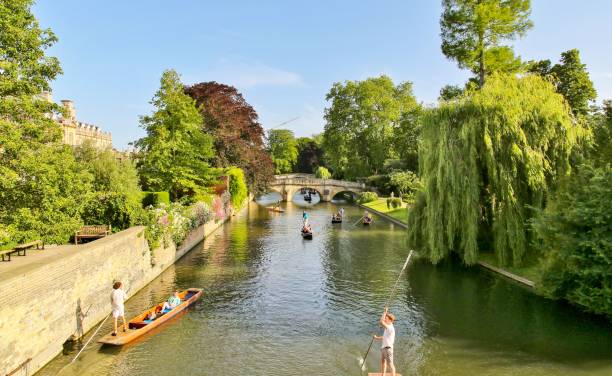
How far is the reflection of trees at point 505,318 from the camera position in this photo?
Result: 45.2ft

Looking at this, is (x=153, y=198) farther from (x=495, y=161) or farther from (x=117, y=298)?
(x=495, y=161)

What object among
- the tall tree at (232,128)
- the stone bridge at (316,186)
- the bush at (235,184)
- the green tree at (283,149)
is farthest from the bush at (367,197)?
the green tree at (283,149)

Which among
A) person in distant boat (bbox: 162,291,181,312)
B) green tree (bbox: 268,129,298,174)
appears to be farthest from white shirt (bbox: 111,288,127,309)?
green tree (bbox: 268,129,298,174)

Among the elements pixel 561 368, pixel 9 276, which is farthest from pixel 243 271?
pixel 561 368

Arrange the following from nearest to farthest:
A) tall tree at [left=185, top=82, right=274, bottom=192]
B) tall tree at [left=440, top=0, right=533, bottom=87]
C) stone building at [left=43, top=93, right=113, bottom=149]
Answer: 1. tall tree at [left=440, top=0, right=533, bottom=87]
2. tall tree at [left=185, top=82, right=274, bottom=192]
3. stone building at [left=43, top=93, right=113, bottom=149]

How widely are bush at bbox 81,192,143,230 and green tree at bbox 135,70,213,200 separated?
10.9 meters

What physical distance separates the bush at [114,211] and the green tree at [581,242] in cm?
1729

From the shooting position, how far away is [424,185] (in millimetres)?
23703

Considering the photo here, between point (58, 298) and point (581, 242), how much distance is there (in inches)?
621

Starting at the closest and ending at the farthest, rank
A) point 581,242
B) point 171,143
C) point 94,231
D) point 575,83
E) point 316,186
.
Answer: point 581,242 < point 94,231 < point 171,143 < point 575,83 < point 316,186

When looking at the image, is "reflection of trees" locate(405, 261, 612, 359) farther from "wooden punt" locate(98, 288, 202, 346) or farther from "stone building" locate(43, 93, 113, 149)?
"stone building" locate(43, 93, 113, 149)

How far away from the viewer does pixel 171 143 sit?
33062 mm

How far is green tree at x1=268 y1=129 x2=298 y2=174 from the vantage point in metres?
112

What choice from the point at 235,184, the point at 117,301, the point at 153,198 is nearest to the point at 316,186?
the point at 235,184
